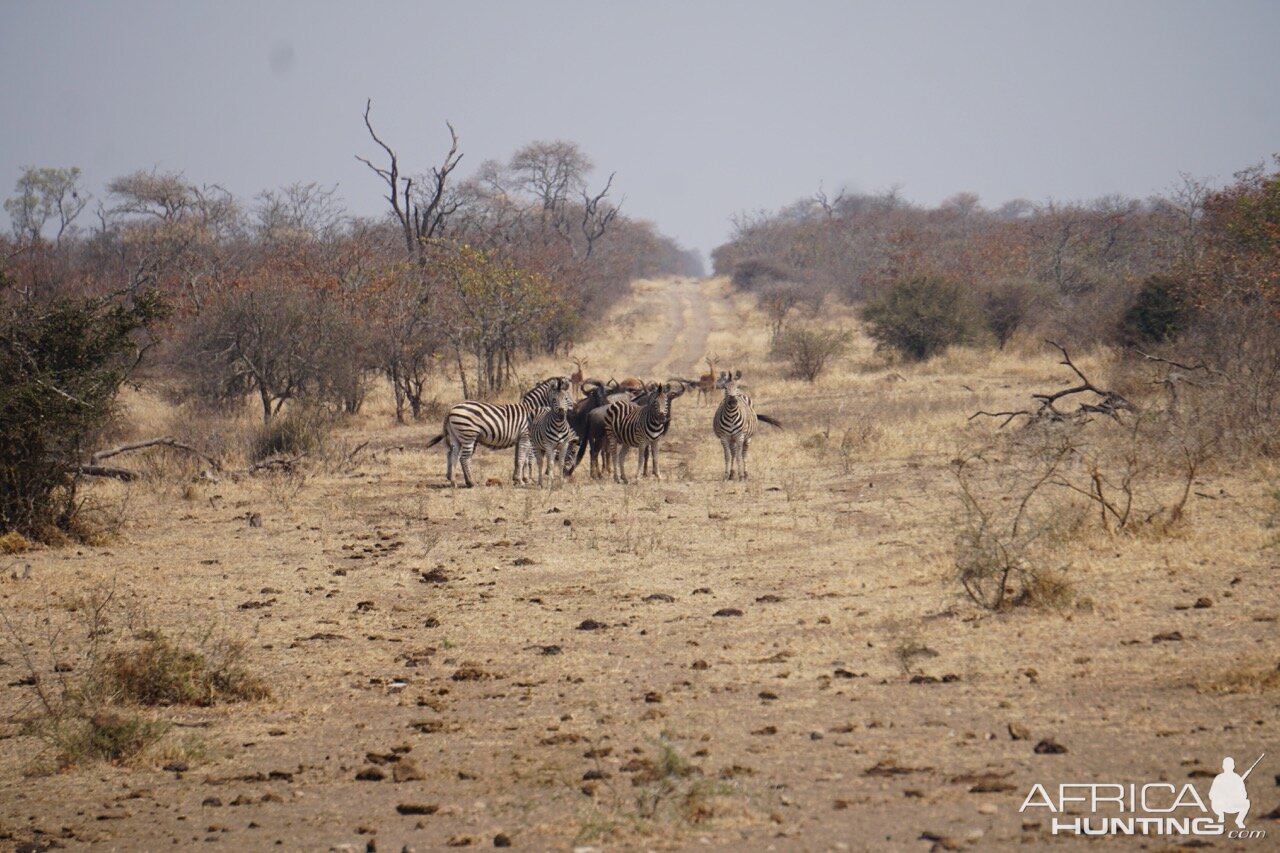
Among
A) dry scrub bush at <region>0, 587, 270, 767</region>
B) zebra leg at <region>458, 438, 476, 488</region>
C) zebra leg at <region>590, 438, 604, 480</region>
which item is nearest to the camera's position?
dry scrub bush at <region>0, 587, 270, 767</region>

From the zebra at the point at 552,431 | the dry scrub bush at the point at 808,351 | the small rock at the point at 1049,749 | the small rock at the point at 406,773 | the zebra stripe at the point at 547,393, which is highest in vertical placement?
the dry scrub bush at the point at 808,351

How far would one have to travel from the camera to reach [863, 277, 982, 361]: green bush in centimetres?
2973

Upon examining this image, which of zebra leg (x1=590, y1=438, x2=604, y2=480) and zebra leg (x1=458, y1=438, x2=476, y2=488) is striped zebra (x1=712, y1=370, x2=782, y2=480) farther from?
zebra leg (x1=458, y1=438, x2=476, y2=488)

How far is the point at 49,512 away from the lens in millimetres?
11242

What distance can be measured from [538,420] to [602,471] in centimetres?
127

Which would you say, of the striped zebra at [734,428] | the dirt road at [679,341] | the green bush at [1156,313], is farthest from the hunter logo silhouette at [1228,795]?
the dirt road at [679,341]

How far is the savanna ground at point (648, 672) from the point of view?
15.6ft

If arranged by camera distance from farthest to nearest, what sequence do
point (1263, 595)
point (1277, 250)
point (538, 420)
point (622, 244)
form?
point (622, 244)
point (1277, 250)
point (538, 420)
point (1263, 595)

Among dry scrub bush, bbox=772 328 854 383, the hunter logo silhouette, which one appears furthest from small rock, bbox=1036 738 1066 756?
dry scrub bush, bbox=772 328 854 383

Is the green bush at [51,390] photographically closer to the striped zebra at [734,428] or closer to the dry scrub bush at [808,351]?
the striped zebra at [734,428]

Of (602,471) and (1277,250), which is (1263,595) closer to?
(602,471)

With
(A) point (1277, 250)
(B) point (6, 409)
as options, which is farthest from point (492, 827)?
(A) point (1277, 250)

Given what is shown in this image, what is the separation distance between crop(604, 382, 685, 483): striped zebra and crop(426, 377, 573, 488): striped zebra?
0.64 metres

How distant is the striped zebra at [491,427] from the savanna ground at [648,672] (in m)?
1.88
